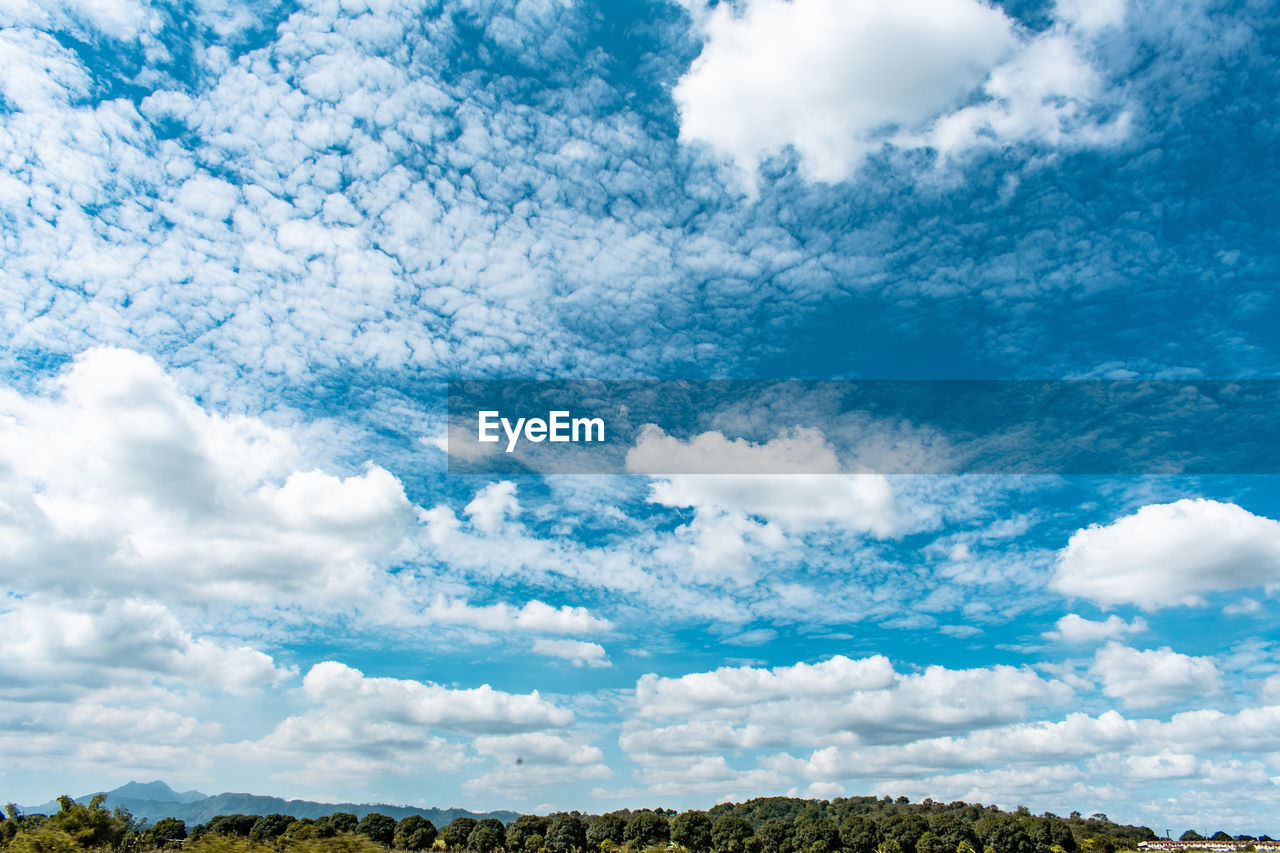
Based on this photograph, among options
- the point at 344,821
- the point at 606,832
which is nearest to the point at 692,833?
the point at 606,832

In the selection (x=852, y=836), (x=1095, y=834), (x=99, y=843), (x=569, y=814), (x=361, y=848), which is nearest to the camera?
(x=361, y=848)

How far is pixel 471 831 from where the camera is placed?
179375 millimetres

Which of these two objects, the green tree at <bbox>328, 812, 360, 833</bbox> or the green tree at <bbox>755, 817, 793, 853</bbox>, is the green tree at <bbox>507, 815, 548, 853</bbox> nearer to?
the green tree at <bbox>328, 812, 360, 833</bbox>

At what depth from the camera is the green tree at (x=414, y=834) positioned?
561 feet

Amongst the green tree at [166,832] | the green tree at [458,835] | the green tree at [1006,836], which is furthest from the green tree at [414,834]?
the green tree at [1006,836]

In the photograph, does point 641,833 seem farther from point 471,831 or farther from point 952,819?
point 952,819

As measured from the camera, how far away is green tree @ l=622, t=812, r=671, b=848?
6407 inches

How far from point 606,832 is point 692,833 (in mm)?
18758

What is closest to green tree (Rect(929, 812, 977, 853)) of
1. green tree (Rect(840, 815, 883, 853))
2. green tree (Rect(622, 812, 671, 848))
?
green tree (Rect(840, 815, 883, 853))

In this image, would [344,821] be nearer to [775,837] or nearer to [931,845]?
[775,837]

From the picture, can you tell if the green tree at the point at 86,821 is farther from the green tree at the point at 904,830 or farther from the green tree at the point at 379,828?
the green tree at the point at 904,830

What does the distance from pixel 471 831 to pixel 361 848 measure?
146284 mm

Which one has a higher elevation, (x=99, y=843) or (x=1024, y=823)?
(x=99, y=843)

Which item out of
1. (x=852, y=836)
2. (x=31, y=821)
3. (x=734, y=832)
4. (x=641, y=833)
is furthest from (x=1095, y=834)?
(x=31, y=821)
